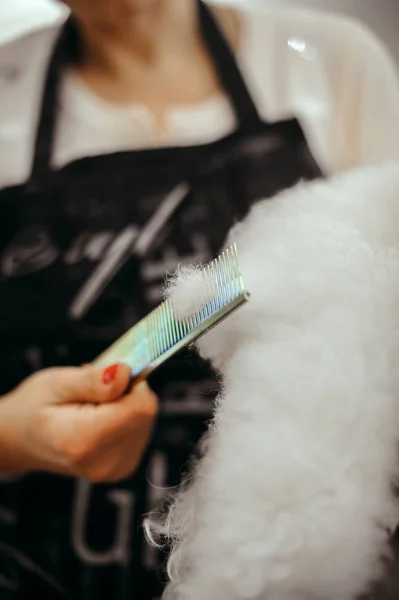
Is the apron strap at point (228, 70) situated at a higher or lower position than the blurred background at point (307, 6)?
lower

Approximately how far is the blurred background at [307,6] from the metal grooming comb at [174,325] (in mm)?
226

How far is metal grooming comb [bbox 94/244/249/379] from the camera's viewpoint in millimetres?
269

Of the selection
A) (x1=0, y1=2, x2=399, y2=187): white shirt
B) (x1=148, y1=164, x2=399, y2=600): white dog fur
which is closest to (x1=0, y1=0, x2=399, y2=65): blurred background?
(x1=0, y1=2, x2=399, y2=187): white shirt

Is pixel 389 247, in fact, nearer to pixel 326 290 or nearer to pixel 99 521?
pixel 326 290

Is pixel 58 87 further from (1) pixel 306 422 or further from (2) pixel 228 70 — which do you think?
(1) pixel 306 422

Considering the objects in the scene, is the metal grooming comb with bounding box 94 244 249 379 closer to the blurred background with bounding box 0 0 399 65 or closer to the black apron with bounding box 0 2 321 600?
the black apron with bounding box 0 2 321 600

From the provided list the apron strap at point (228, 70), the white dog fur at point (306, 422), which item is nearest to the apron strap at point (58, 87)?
the apron strap at point (228, 70)

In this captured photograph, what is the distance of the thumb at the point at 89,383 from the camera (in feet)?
1.03

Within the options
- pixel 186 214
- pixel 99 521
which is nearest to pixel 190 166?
pixel 186 214

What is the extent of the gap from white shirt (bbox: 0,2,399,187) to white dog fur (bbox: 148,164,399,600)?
0.10 meters

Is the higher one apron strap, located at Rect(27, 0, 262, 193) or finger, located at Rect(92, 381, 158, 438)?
apron strap, located at Rect(27, 0, 262, 193)

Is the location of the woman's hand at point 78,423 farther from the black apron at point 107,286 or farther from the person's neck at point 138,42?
the person's neck at point 138,42

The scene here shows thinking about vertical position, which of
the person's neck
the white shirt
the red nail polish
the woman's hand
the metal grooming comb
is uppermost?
the person's neck

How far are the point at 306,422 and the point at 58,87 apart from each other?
0.31m
